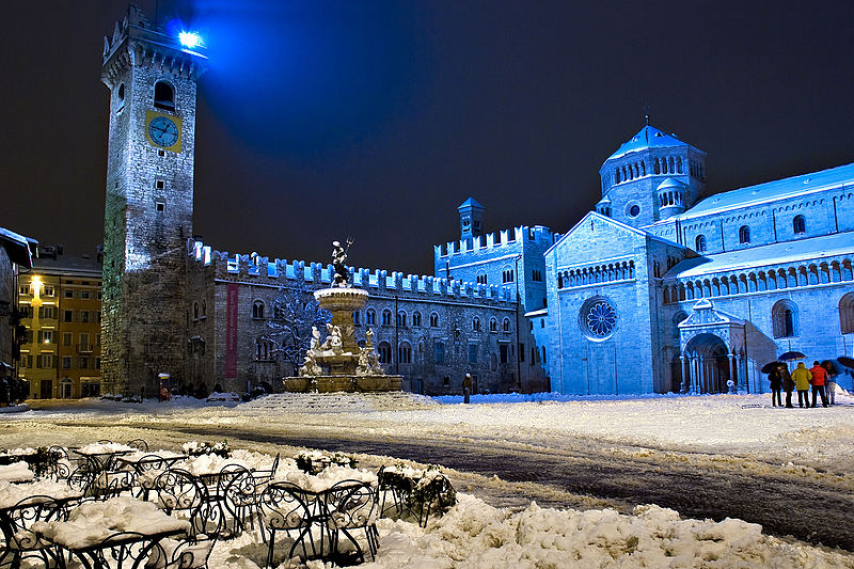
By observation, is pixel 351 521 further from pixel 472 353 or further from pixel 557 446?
pixel 472 353

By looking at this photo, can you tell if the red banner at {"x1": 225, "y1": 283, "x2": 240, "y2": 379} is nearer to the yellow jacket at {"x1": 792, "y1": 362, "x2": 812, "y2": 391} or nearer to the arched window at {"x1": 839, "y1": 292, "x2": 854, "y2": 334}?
the yellow jacket at {"x1": 792, "y1": 362, "x2": 812, "y2": 391}

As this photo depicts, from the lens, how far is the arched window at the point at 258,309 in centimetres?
4379

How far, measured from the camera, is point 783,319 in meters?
43.3

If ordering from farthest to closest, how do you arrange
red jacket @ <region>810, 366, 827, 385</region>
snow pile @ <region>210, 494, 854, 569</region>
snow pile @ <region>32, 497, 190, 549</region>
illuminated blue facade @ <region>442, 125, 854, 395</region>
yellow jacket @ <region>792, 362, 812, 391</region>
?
illuminated blue facade @ <region>442, 125, 854, 395</region> → red jacket @ <region>810, 366, 827, 385</region> → yellow jacket @ <region>792, 362, 812, 391</region> → snow pile @ <region>210, 494, 854, 569</region> → snow pile @ <region>32, 497, 190, 549</region>

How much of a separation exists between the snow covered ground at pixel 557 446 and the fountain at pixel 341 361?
52.4 inches

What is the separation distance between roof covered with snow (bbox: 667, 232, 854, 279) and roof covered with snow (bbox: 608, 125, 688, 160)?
11686 millimetres

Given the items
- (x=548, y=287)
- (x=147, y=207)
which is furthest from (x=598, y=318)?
(x=147, y=207)

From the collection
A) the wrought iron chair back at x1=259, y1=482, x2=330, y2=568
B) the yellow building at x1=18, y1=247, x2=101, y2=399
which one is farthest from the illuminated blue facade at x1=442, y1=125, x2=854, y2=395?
the wrought iron chair back at x1=259, y1=482, x2=330, y2=568

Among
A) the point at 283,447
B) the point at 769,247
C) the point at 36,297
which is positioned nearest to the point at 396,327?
the point at 769,247

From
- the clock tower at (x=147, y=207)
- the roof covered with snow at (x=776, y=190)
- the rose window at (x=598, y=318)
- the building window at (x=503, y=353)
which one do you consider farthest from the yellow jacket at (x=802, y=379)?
the clock tower at (x=147, y=207)

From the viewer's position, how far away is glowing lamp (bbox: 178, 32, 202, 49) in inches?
1909

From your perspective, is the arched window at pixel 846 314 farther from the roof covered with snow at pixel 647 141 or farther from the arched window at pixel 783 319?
the roof covered with snow at pixel 647 141

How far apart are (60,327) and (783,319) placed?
183 feet

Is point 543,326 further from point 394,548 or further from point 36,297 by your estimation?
point 394,548
